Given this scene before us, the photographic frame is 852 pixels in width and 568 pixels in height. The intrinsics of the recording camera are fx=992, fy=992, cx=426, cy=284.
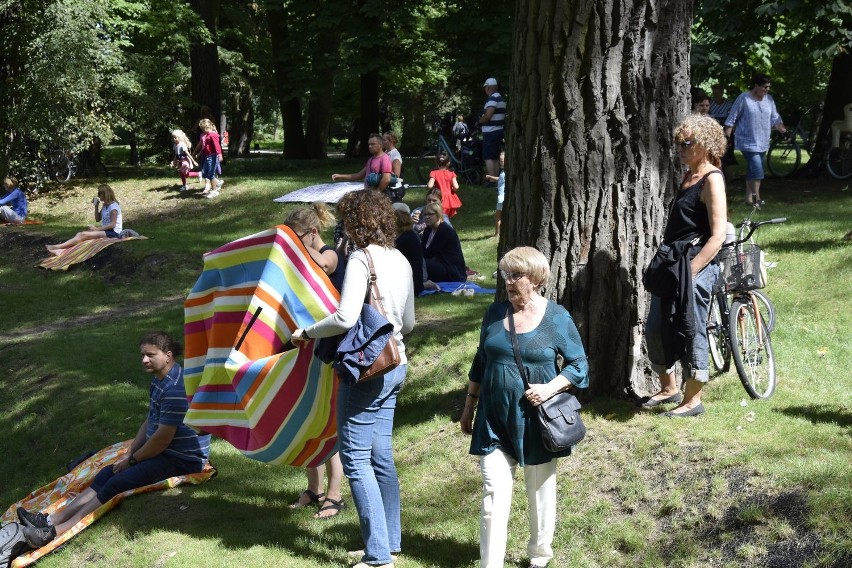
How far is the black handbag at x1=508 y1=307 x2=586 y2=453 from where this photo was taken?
4797mm

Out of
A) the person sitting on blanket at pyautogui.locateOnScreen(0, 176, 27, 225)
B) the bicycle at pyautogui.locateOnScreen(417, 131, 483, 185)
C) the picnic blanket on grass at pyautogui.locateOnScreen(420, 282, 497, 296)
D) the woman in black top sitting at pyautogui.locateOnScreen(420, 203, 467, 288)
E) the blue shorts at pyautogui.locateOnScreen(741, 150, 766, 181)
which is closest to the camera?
the picnic blanket on grass at pyautogui.locateOnScreen(420, 282, 497, 296)

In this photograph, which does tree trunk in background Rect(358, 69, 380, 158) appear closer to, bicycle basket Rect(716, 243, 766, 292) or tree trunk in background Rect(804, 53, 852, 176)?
tree trunk in background Rect(804, 53, 852, 176)

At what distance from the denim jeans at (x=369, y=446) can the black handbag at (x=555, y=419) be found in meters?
0.85

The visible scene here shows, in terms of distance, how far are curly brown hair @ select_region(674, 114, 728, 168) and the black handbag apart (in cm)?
188

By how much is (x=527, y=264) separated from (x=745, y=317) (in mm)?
2473

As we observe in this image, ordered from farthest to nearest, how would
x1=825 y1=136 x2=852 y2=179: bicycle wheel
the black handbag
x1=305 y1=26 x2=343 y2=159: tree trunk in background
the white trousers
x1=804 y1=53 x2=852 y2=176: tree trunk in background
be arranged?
x1=305 y1=26 x2=343 y2=159: tree trunk in background, x1=804 y1=53 x2=852 y2=176: tree trunk in background, x1=825 y1=136 x2=852 y2=179: bicycle wheel, the white trousers, the black handbag

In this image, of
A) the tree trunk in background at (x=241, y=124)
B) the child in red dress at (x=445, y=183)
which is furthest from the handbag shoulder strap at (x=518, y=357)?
the tree trunk in background at (x=241, y=124)

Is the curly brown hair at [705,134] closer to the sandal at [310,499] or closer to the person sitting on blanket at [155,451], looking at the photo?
the sandal at [310,499]

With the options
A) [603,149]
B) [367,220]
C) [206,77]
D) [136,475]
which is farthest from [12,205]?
[367,220]

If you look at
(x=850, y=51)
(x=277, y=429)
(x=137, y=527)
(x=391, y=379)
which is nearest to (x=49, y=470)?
(x=137, y=527)

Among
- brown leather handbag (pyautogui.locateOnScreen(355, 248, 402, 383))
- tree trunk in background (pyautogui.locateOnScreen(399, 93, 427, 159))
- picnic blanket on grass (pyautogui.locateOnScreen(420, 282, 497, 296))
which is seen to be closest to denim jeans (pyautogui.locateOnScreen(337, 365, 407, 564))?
brown leather handbag (pyautogui.locateOnScreen(355, 248, 402, 383))

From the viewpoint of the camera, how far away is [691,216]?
6035mm

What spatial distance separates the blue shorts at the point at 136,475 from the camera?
720 cm

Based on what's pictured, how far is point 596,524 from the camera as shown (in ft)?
18.5
